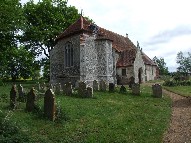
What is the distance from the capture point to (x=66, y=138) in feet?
30.7

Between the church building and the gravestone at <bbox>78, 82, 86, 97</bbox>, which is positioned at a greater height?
the church building

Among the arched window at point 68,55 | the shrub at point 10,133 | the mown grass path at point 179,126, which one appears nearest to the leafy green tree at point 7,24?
the arched window at point 68,55

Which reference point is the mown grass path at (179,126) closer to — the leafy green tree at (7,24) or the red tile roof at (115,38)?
the red tile roof at (115,38)

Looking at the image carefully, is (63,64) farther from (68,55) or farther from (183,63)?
(183,63)

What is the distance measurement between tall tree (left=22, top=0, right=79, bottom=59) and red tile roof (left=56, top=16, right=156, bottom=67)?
7660 millimetres

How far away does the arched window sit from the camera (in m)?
28.9

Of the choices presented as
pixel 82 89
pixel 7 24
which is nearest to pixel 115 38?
pixel 7 24

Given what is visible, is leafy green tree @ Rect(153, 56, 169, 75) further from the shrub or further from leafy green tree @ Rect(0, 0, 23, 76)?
the shrub

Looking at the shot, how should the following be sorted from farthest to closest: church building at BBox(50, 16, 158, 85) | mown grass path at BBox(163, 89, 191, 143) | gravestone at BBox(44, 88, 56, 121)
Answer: church building at BBox(50, 16, 158, 85), gravestone at BBox(44, 88, 56, 121), mown grass path at BBox(163, 89, 191, 143)

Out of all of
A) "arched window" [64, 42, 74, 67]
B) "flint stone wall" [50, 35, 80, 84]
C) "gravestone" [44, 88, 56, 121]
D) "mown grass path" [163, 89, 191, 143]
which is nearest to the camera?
"mown grass path" [163, 89, 191, 143]

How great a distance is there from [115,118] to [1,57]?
20.3 metres

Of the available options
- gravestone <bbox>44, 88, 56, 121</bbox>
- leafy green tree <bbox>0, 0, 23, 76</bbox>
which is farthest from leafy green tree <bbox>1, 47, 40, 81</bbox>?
gravestone <bbox>44, 88, 56, 121</bbox>

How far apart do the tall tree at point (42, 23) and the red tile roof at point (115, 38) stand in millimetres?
7660

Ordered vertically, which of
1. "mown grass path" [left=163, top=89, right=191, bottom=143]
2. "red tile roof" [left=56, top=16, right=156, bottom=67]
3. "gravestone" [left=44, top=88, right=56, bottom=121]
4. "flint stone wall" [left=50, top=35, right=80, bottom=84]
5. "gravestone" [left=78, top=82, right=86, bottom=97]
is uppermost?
"red tile roof" [left=56, top=16, right=156, bottom=67]
